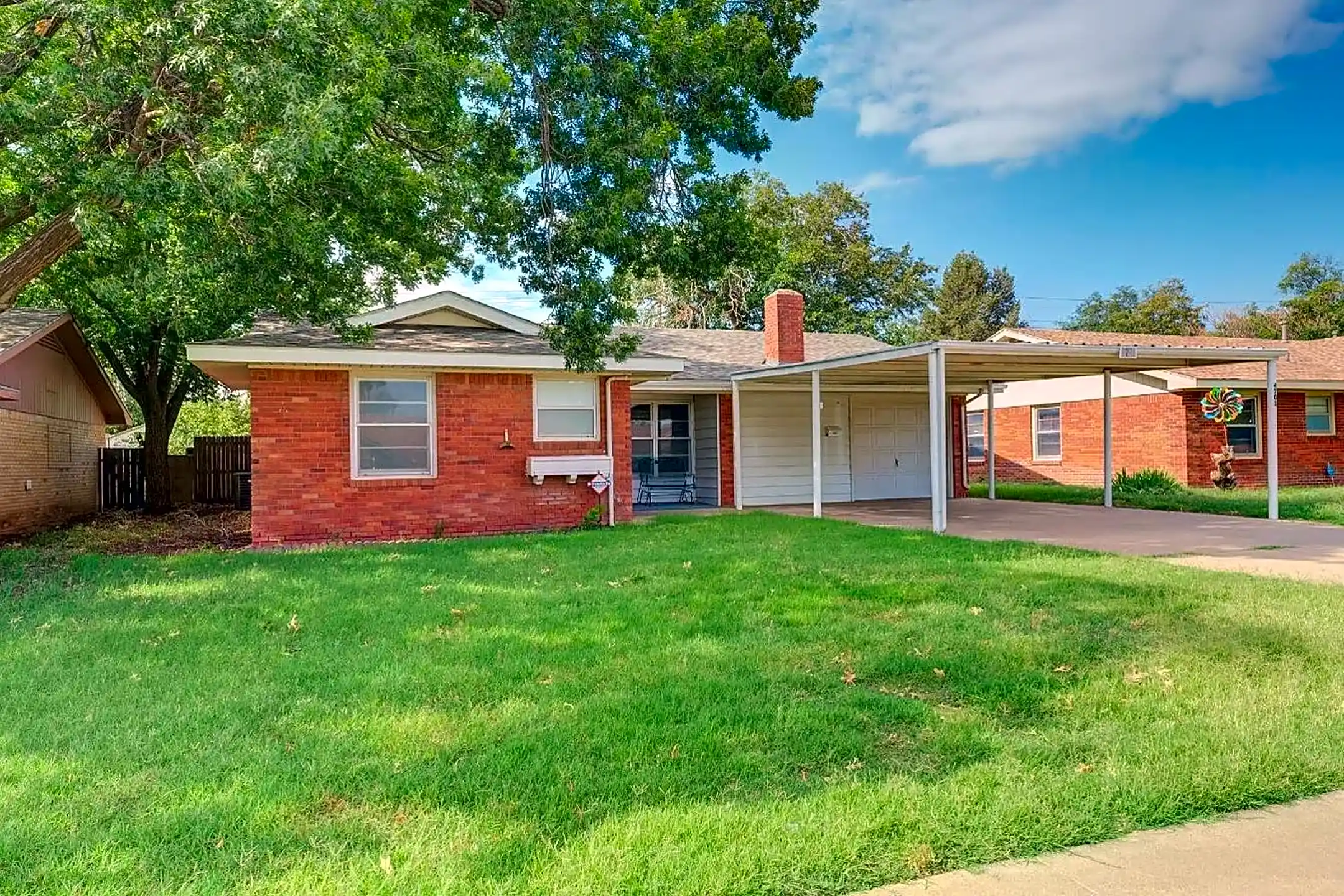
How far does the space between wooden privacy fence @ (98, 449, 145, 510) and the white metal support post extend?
13.1 meters

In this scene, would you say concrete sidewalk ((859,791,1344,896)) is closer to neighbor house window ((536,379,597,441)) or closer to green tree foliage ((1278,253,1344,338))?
neighbor house window ((536,379,597,441))

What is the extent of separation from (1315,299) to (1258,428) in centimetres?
2552

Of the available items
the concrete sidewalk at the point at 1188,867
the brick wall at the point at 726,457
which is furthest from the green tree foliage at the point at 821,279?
the concrete sidewalk at the point at 1188,867

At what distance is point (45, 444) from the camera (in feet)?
49.3

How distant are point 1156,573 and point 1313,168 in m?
20.9

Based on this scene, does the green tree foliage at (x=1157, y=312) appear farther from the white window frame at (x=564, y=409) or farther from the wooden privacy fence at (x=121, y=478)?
the wooden privacy fence at (x=121, y=478)

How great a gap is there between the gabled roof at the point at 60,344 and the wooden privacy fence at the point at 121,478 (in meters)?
1.25

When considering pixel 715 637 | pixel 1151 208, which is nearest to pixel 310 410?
pixel 715 637

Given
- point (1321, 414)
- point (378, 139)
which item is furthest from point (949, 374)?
point (1321, 414)

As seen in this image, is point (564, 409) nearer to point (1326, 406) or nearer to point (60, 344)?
point (60, 344)

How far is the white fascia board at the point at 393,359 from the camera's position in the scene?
34.4ft

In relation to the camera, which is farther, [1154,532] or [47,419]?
[47,419]

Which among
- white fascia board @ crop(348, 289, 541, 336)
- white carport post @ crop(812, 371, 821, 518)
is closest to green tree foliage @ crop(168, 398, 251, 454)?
white fascia board @ crop(348, 289, 541, 336)

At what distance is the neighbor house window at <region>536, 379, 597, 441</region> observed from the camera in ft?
41.1
